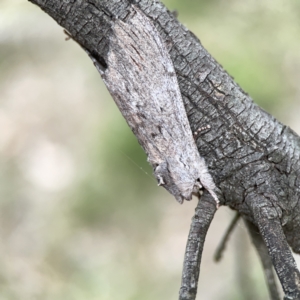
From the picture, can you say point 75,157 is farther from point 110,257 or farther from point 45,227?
point 110,257

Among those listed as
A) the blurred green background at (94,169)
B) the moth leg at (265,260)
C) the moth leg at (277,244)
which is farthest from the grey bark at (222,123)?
the blurred green background at (94,169)

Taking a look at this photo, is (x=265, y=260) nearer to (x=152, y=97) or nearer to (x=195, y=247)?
(x=195, y=247)

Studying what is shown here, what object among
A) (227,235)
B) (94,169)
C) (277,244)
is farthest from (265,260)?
(94,169)

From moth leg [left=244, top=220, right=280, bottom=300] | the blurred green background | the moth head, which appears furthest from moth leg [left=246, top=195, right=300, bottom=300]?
the blurred green background

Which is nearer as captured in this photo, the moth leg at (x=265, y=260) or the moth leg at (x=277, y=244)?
the moth leg at (x=277, y=244)

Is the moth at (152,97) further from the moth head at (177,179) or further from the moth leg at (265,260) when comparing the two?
the moth leg at (265,260)
